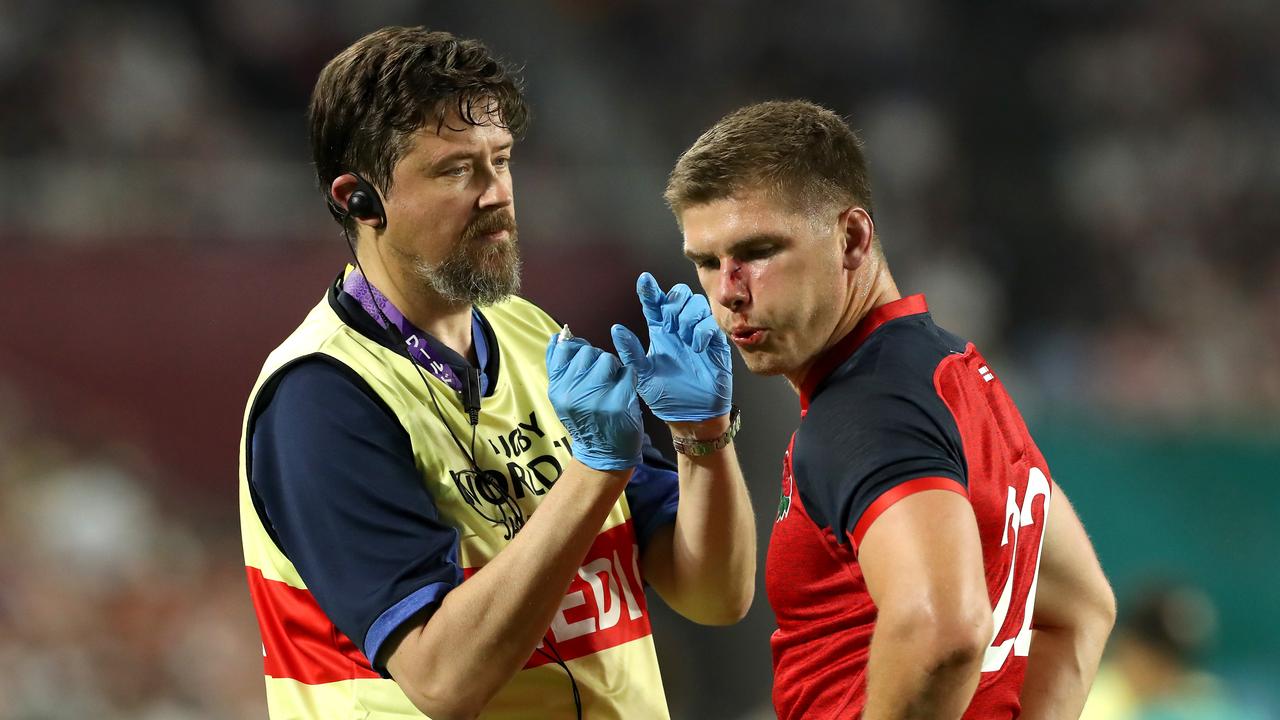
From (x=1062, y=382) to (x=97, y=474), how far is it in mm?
4575

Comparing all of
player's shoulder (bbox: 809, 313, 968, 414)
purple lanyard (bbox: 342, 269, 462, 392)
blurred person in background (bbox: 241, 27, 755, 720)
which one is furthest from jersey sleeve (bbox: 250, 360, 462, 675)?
player's shoulder (bbox: 809, 313, 968, 414)

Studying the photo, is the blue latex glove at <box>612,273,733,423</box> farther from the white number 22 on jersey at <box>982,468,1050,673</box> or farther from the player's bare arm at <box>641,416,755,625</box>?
the white number 22 on jersey at <box>982,468,1050,673</box>

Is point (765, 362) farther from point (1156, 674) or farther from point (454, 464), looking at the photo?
point (1156, 674)

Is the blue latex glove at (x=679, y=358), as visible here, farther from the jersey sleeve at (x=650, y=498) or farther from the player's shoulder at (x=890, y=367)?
the player's shoulder at (x=890, y=367)

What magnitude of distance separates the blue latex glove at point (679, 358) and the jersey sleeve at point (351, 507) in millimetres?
420

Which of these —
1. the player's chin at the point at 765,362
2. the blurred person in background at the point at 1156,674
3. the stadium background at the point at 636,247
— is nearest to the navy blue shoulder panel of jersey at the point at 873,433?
the player's chin at the point at 765,362

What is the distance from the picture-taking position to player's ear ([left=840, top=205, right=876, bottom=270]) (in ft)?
6.40

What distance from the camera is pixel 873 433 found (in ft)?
5.47

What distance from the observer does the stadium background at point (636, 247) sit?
212 inches

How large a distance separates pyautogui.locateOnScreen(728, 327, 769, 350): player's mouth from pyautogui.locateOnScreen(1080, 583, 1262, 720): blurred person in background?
3.45m

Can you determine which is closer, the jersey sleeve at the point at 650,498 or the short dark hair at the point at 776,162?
the short dark hair at the point at 776,162

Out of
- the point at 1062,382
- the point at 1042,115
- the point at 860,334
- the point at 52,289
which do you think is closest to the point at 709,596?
the point at 860,334

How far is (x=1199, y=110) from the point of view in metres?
7.52

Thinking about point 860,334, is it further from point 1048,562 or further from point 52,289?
point 52,289
